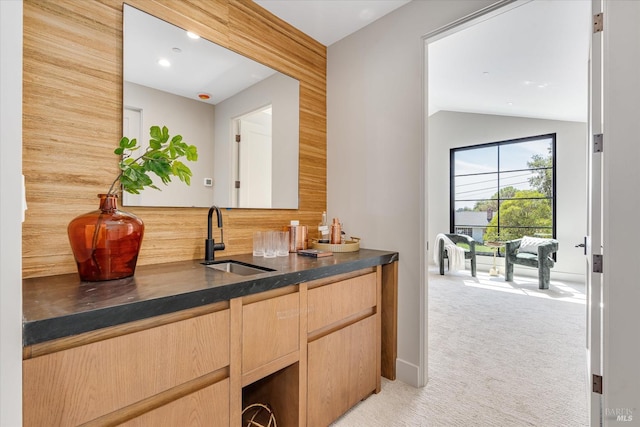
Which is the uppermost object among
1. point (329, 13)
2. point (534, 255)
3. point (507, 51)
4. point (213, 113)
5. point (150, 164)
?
point (507, 51)

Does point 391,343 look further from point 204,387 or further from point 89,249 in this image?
point 89,249

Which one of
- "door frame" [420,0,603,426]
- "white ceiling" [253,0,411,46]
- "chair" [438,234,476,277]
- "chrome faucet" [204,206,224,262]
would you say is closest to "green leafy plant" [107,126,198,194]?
"chrome faucet" [204,206,224,262]

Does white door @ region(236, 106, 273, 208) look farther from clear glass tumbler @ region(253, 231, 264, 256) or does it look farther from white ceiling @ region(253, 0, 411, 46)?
white ceiling @ region(253, 0, 411, 46)

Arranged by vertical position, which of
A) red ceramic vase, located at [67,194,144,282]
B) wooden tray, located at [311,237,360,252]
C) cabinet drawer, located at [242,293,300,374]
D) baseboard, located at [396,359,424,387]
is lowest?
baseboard, located at [396,359,424,387]

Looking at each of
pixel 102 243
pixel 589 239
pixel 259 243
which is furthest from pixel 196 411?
pixel 589 239

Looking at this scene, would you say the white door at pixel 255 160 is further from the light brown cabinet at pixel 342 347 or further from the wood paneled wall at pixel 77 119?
the light brown cabinet at pixel 342 347

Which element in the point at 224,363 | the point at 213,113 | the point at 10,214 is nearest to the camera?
the point at 10,214

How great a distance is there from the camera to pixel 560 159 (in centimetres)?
551

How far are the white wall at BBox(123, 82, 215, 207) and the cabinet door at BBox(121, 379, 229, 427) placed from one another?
1.01 meters

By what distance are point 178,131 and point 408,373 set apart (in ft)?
7.16

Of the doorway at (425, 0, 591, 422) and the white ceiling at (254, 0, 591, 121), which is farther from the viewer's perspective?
the doorway at (425, 0, 591, 422)

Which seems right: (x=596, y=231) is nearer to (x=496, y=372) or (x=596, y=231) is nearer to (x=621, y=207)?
(x=621, y=207)

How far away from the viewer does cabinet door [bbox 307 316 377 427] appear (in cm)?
155

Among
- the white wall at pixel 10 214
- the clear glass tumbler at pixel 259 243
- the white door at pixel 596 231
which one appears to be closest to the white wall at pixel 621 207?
the white door at pixel 596 231
